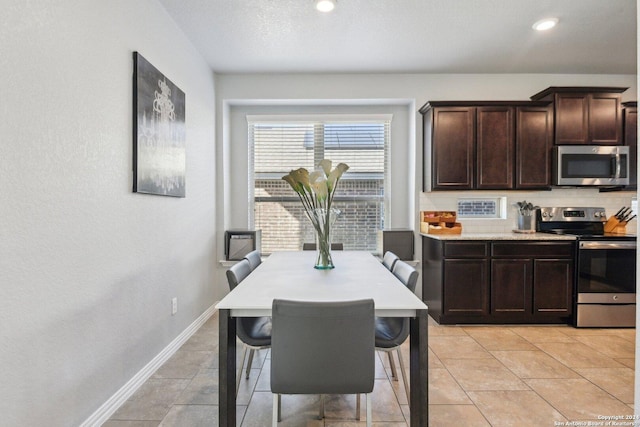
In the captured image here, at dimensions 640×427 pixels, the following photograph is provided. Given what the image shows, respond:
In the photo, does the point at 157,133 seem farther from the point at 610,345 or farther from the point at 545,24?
the point at 610,345

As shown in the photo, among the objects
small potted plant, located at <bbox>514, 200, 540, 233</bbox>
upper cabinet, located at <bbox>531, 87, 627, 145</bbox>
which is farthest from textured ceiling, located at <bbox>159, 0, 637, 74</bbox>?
small potted plant, located at <bbox>514, 200, 540, 233</bbox>

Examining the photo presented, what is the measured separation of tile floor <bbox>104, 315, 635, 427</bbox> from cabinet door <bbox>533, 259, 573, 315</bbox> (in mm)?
425

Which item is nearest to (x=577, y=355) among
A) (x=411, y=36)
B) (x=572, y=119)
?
(x=572, y=119)

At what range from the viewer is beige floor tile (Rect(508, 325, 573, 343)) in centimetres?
311

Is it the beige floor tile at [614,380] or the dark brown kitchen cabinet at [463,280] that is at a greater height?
the dark brown kitchen cabinet at [463,280]

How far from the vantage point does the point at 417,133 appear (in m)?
3.99

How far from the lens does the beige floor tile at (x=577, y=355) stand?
8.54 ft

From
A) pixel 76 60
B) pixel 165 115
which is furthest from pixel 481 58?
pixel 76 60

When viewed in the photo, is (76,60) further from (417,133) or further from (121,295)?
(417,133)

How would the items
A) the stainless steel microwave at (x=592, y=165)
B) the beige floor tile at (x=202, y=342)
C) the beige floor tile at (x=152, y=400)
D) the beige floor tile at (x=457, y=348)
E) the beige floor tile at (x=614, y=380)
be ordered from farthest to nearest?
the stainless steel microwave at (x=592, y=165) < the beige floor tile at (x=202, y=342) < the beige floor tile at (x=457, y=348) < the beige floor tile at (x=614, y=380) < the beige floor tile at (x=152, y=400)

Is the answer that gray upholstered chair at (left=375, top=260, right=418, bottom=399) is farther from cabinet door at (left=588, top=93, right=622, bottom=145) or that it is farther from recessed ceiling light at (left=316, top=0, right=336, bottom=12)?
cabinet door at (left=588, top=93, right=622, bottom=145)

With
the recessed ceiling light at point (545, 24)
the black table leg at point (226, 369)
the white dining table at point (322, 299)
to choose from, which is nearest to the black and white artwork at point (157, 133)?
the white dining table at point (322, 299)

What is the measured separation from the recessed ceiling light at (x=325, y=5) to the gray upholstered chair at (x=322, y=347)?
2.24 meters

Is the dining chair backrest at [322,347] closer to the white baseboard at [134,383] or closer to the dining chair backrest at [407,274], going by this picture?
the dining chair backrest at [407,274]
